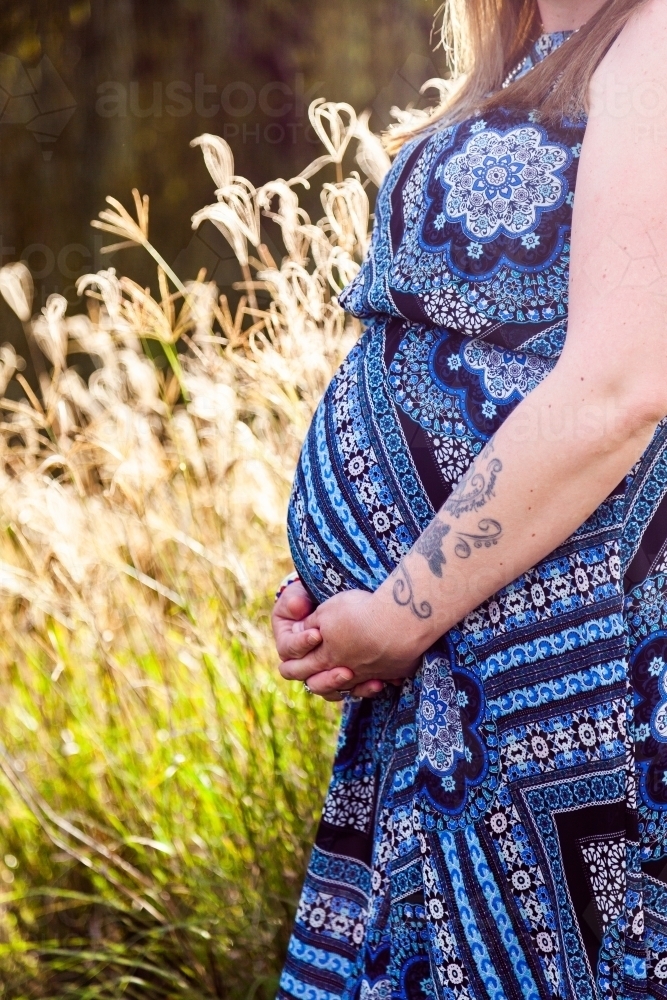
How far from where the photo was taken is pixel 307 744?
1922 millimetres

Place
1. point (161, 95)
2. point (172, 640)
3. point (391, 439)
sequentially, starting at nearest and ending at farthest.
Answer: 1. point (391, 439)
2. point (172, 640)
3. point (161, 95)

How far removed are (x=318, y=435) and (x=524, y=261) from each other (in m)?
0.35

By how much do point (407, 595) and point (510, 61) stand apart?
2.43 ft

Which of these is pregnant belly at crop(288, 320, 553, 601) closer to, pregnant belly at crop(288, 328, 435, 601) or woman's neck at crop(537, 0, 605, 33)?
pregnant belly at crop(288, 328, 435, 601)

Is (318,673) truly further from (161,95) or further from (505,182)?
(161,95)

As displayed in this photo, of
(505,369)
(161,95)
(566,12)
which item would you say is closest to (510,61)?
(566,12)

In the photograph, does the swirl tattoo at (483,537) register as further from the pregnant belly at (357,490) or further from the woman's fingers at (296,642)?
the woman's fingers at (296,642)

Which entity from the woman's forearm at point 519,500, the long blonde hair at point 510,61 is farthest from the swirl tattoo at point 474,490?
the long blonde hair at point 510,61

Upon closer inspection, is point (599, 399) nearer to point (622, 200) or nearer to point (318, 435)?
point (622, 200)

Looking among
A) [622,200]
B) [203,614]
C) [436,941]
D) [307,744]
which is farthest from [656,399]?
[203,614]

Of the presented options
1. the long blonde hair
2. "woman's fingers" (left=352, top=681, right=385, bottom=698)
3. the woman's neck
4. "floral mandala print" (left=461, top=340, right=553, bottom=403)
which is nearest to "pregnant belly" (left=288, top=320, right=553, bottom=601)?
"floral mandala print" (left=461, top=340, right=553, bottom=403)

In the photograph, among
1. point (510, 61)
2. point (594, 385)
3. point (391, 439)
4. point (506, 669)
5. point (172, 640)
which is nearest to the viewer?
point (594, 385)

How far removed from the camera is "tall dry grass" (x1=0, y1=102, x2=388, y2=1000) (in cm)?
179

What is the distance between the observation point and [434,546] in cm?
100
